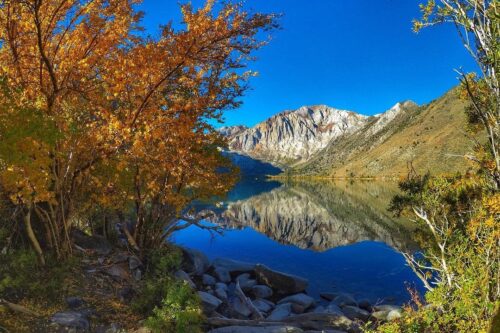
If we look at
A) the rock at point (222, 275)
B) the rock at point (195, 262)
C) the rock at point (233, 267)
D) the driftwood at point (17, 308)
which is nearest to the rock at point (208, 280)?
the rock at point (195, 262)

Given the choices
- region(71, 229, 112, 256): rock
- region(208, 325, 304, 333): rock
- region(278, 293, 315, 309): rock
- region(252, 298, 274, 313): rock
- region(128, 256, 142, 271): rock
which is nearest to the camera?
region(208, 325, 304, 333): rock

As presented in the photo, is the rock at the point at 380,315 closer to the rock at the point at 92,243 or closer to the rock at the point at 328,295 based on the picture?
the rock at the point at 328,295

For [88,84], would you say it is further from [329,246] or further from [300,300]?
[329,246]

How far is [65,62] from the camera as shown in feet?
44.2

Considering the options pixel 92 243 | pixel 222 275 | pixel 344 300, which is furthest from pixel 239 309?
pixel 344 300

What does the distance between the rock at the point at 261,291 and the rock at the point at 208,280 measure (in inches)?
132

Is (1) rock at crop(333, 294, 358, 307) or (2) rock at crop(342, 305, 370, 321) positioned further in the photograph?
(1) rock at crop(333, 294, 358, 307)

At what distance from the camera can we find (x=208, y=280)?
87.2ft

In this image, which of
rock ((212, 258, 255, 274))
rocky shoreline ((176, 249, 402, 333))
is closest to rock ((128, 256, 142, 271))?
rocky shoreline ((176, 249, 402, 333))

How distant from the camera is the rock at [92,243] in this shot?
65.8ft

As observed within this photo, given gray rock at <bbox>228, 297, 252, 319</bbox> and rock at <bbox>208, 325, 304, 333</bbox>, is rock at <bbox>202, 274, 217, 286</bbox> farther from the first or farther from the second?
rock at <bbox>208, 325, 304, 333</bbox>

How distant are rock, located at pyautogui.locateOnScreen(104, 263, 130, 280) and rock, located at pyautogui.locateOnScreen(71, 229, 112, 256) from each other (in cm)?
197

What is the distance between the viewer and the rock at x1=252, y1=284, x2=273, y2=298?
27.3 metres

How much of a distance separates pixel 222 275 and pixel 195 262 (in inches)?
112
